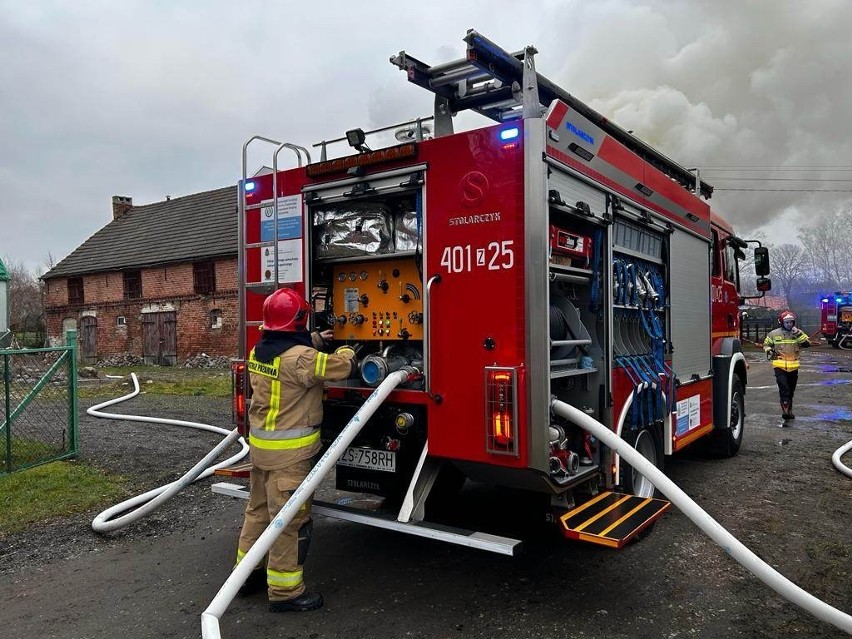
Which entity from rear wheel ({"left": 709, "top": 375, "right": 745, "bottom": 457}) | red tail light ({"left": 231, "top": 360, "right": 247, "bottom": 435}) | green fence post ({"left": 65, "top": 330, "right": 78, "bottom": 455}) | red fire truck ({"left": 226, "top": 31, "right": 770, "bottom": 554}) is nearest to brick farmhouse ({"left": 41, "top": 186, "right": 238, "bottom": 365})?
green fence post ({"left": 65, "top": 330, "right": 78, "bottom": 455})

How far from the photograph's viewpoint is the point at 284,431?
145 inches

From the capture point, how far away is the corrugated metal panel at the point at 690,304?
18.8 ft

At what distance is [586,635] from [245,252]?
337 centimetres

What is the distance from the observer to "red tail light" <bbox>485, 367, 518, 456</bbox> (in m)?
3.40

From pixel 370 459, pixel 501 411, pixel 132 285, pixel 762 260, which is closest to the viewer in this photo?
pixel 501 411

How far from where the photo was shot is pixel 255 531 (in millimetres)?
3738

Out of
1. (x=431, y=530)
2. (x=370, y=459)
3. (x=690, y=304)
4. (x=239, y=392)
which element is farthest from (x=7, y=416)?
(x=690, y=304)

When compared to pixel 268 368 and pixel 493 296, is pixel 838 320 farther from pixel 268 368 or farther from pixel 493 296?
pixel 268 368

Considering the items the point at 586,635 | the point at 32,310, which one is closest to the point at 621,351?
the point at 586,635

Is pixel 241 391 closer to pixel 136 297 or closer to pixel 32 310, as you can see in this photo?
pixel 136 297

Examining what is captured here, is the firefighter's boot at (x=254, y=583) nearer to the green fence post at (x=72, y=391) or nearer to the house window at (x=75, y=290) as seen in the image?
the green fence post at (x=72, y=391)

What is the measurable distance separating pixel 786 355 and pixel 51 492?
399 inches

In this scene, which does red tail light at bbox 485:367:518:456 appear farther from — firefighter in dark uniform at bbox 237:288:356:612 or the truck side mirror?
the truck side mirror

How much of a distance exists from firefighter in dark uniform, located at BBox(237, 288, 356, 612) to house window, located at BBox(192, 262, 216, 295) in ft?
65.7
